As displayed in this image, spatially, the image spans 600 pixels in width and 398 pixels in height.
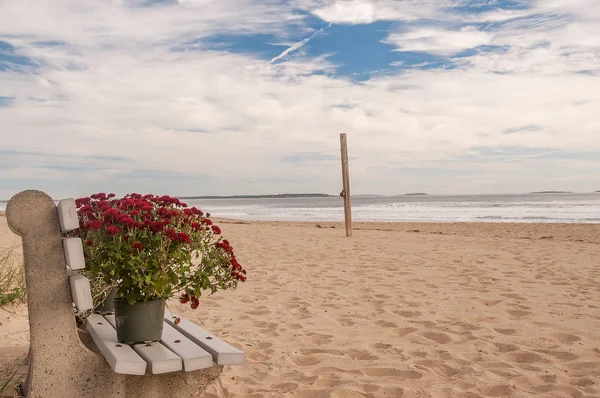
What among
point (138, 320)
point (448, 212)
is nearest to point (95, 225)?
point (138, 320)

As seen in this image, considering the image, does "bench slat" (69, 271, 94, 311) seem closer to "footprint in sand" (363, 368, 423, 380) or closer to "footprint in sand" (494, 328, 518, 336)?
"footprint in sand" (363, 368, 423, 380)

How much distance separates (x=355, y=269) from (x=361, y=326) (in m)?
3.33

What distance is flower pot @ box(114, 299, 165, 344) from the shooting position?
111 inches

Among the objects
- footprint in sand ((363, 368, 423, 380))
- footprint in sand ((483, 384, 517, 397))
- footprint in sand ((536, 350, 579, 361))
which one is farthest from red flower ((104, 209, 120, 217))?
footprint in sand ((536, 350, 579, 361))

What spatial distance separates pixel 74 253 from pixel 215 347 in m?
0.85

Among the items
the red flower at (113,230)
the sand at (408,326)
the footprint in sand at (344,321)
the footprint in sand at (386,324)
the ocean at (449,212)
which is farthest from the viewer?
the ocean at (449,212)

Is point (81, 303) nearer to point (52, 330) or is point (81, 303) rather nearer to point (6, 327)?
point (52, 330)

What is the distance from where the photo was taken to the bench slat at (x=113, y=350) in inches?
97.9

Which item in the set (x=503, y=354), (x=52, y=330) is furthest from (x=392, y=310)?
(x=52, y=330)

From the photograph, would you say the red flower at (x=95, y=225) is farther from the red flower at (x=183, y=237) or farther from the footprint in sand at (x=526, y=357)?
the footprint in sand at (x=526, y=357)

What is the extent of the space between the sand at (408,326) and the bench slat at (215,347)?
0.57 metres

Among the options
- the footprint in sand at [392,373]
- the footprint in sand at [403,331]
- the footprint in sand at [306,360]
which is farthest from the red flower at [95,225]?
the footprint in sand at [403,331]

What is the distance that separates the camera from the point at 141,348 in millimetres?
2789

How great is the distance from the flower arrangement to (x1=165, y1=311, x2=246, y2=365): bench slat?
0.20m
